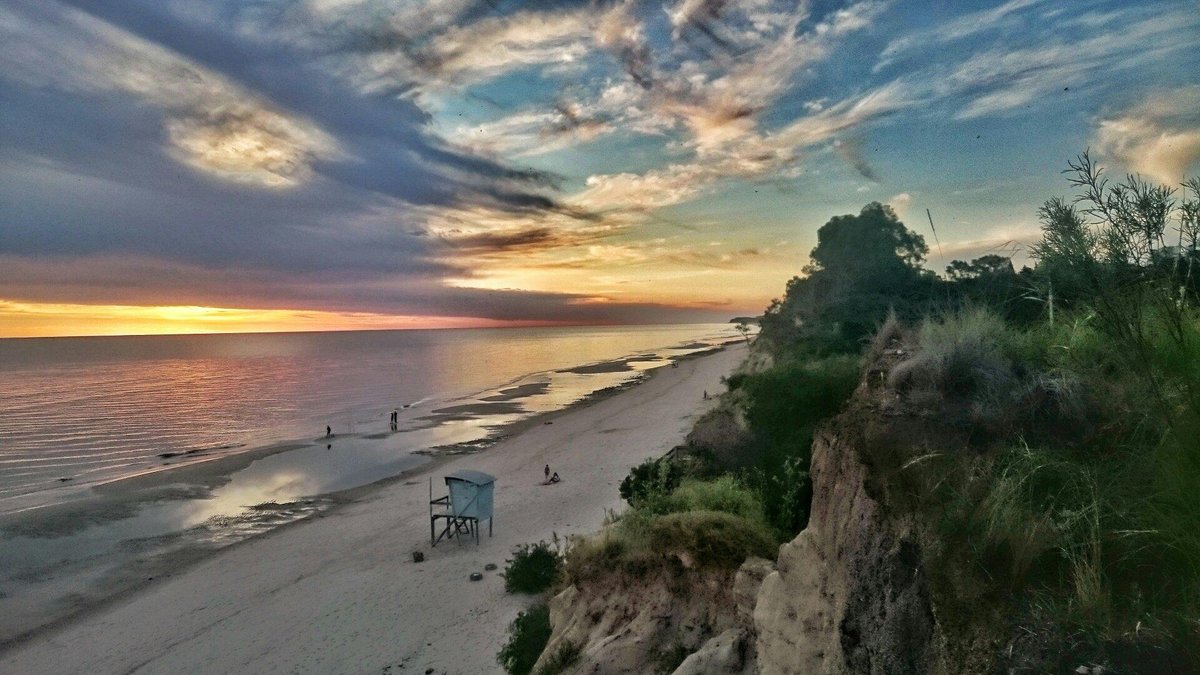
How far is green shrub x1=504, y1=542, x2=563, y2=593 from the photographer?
16734 mm

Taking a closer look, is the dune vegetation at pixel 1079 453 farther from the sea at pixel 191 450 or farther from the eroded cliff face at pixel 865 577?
the sea at pixel 191 450

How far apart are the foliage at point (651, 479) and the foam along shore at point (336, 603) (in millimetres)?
3990

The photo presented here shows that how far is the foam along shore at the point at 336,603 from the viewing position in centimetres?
1445

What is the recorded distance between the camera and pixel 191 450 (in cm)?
→ 4169

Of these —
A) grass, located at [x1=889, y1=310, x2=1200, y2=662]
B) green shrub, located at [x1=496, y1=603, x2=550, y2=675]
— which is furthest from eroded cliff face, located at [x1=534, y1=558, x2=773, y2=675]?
grass, located at [x1=889, y1=310, x2=1200, y2=662]

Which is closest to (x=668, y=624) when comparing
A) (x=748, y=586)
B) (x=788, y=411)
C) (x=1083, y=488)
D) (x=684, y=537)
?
(x=684, y=537)

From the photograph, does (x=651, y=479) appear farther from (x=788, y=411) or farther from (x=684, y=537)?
(x=684, y=537)

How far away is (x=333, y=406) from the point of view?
61.4 m

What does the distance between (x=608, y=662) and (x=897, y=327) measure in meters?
6.00

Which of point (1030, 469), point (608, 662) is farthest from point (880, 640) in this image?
point (608, 662)

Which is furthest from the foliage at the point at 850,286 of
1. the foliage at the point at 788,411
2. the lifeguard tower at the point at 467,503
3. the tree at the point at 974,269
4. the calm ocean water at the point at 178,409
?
the calm ocean water at the point at 178,409

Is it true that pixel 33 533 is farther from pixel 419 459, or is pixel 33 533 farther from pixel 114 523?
pixel 419 459

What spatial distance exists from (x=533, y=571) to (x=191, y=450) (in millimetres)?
A: 35946

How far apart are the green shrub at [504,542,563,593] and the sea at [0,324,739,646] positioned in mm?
13950
